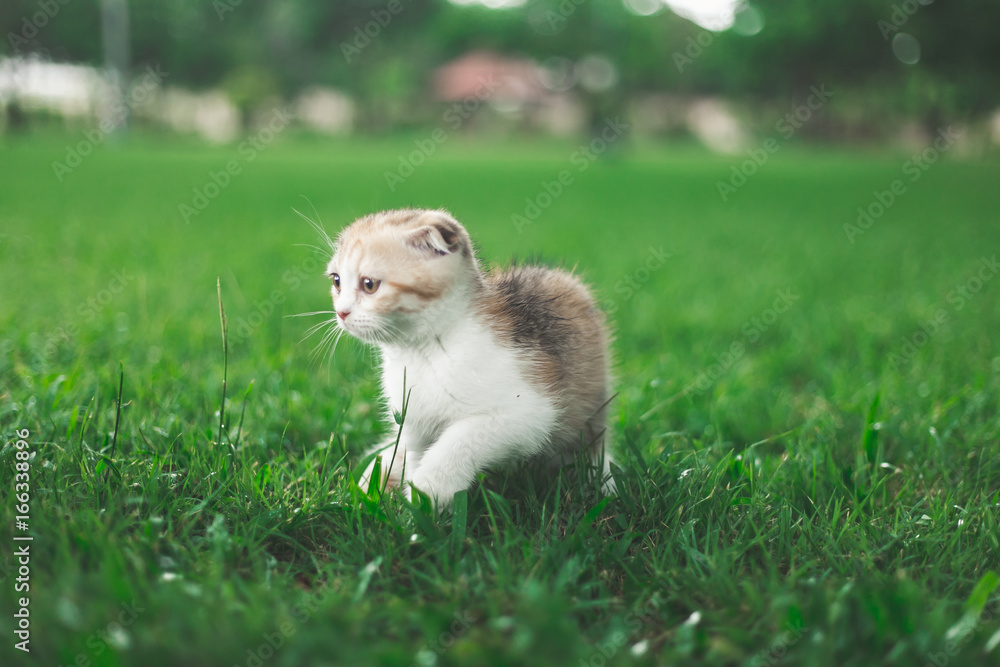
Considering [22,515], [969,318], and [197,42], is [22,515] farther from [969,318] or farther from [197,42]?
[197,42]

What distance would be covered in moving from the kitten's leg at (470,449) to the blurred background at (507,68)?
21.1m

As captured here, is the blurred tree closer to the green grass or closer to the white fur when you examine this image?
the green grass

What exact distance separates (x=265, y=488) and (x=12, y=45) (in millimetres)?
39179

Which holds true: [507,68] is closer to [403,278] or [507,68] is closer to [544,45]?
[544,45]

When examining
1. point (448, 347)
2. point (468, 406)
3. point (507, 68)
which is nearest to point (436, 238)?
point (448, 347)

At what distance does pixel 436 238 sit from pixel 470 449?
0.61 metres

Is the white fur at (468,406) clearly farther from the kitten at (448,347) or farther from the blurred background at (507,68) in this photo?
the blurred background at (507,68)

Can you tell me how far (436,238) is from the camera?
6.65 feet

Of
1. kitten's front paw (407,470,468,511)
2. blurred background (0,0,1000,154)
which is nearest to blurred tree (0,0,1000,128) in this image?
blurred background (0,0,1000,154)

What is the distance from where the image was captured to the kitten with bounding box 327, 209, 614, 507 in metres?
2.01

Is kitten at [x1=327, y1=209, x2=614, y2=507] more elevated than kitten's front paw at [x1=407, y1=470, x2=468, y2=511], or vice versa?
kitten at [x1=327, y1=209, x2=614, y2=507]

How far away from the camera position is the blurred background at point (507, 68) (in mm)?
22234

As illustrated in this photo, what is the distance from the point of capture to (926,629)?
1.49 metres

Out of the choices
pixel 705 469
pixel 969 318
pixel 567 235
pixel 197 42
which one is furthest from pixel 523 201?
pixel 197 42
